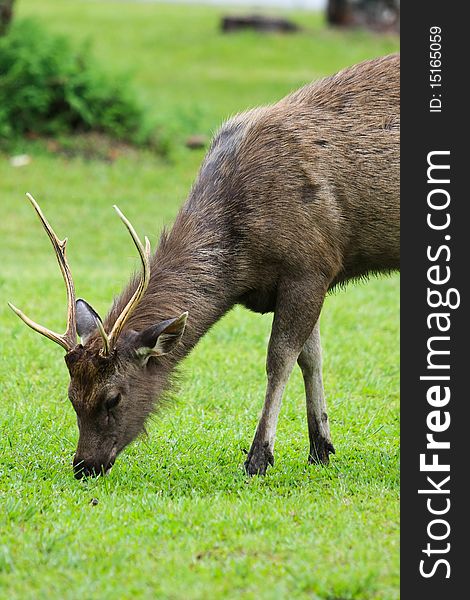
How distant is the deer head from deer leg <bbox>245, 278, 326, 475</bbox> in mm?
730

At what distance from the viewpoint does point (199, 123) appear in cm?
2036

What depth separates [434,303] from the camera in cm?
634

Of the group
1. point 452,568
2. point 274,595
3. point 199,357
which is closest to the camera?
point 274,595

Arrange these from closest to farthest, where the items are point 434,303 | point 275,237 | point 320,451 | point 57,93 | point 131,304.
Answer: point 434,303 < point 131,304 < point 275,237 < point 320,451 < point 57,93

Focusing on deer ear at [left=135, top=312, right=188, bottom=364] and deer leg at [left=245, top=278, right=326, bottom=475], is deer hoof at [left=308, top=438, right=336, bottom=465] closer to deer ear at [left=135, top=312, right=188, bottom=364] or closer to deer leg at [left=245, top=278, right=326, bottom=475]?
deer leg at [left=245, top=278, right=326, bottom=475]

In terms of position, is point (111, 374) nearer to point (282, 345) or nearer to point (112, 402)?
point (112, 402)

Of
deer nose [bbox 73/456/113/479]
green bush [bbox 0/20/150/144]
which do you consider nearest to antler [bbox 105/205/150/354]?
deer nose [bbox 73/456/113/479]

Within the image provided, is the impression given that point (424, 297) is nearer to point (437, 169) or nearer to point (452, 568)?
point (437, 169)

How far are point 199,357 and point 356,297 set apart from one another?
127 inches

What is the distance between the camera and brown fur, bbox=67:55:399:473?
7.05 metres

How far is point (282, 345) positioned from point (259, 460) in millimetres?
758

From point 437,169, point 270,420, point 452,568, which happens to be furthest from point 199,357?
point 452,568

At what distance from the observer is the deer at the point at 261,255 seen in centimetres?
684

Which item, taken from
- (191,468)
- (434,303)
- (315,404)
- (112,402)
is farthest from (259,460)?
(434,303)
